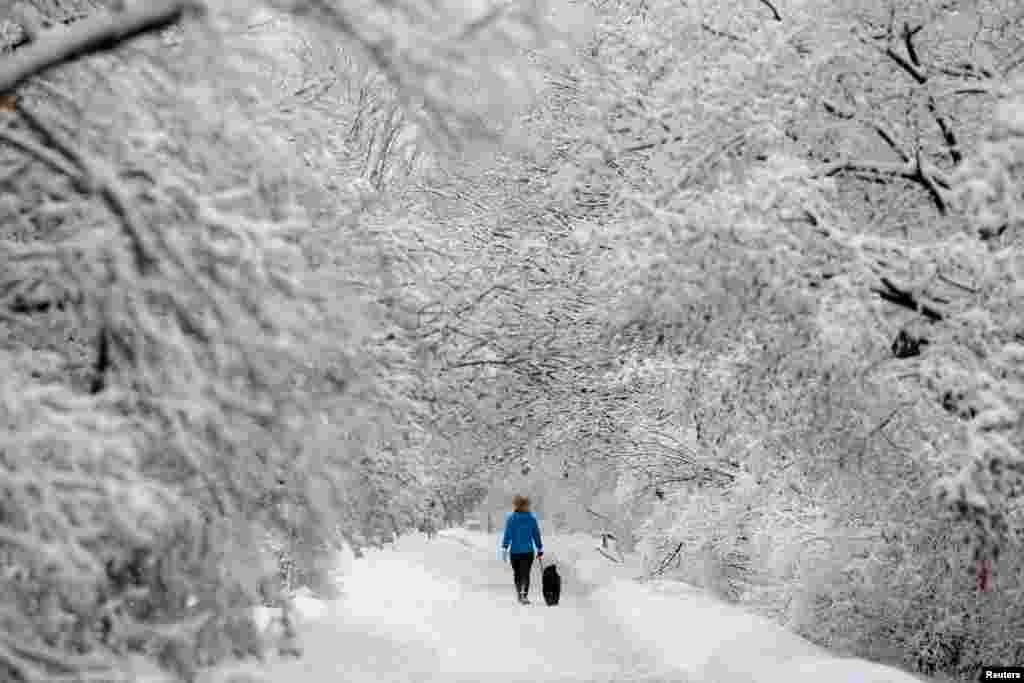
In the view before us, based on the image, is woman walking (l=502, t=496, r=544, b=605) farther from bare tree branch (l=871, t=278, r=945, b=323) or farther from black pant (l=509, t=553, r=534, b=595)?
bare tree branch (l=871, t=278, r=945, b=323)

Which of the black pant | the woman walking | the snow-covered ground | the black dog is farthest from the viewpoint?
the black dog

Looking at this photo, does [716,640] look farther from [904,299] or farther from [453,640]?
[904,299]

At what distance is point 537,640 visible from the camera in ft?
45.9

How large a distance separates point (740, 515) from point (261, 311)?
14200mm

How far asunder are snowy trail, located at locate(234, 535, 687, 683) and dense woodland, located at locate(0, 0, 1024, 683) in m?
1.43

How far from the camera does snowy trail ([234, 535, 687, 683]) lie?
11.1 m

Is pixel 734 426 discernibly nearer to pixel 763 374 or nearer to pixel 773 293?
pixel 763 374

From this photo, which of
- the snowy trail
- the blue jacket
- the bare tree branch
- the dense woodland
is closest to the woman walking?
the blue jacket

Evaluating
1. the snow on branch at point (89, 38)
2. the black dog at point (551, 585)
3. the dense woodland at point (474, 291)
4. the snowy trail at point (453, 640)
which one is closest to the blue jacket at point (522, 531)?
the black dog at point (551, 585)

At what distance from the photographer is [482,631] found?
47.3ft

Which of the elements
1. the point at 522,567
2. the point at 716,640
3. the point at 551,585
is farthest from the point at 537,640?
the point at 551,585

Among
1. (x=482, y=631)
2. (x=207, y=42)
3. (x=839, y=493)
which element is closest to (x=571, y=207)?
(x=482, y=631)

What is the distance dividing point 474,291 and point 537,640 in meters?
4.27

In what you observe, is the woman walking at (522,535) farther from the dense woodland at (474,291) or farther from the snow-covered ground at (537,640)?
the dense woodland at (474,291)
